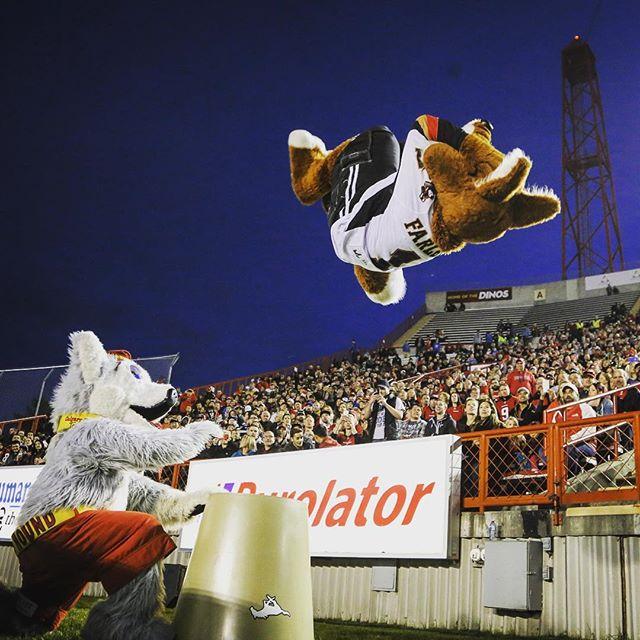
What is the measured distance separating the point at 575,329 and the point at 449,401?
10.1 m

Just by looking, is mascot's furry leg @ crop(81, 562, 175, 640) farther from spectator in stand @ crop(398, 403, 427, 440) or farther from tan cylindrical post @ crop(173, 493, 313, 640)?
spectator in stand @ crop(398, 403, 427, 440)

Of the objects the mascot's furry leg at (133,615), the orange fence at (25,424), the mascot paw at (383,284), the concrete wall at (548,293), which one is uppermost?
the concrete wall at (548,293)

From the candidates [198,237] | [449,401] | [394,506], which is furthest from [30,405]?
[198,237]

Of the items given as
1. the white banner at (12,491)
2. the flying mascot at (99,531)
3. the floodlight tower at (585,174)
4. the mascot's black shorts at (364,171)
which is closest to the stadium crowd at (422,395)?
the white banner at (12,491)

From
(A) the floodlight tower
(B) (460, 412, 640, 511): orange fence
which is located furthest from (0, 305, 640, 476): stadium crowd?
(A) the floodlight tower

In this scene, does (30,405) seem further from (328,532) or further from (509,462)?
(509,462)

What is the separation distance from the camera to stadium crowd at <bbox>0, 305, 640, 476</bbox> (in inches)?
265

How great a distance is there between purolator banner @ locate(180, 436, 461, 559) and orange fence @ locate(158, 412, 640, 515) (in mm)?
208

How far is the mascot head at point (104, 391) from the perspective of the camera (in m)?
3.73

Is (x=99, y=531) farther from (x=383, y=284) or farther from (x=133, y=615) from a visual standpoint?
(x=383, y=284)

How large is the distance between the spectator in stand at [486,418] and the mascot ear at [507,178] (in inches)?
98.9

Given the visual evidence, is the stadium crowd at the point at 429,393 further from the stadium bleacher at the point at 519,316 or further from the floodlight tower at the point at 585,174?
the floodlight tower at the point at 585,174

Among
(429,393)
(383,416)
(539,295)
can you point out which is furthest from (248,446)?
(539,295)

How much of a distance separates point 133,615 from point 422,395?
24.4ft
